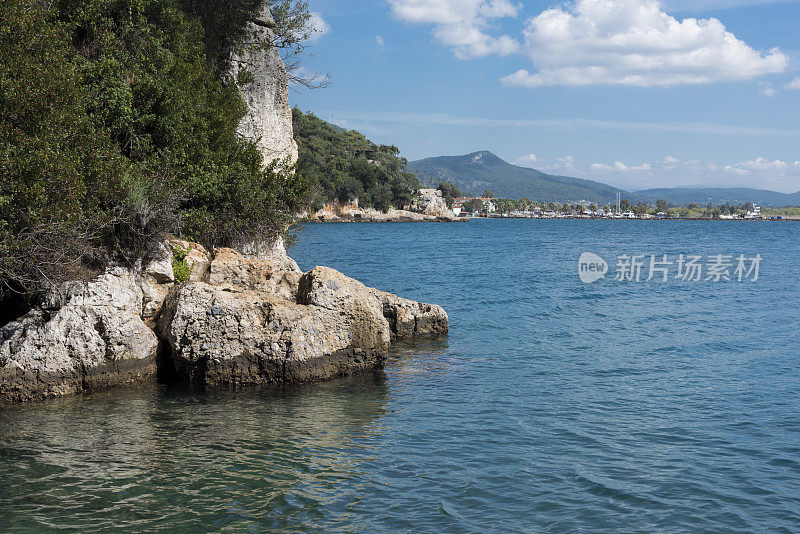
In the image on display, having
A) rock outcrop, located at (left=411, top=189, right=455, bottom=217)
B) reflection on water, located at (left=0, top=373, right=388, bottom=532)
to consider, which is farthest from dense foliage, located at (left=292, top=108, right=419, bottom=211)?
reflection on water, located at (left=0, top=373, right=388, bottom=532)

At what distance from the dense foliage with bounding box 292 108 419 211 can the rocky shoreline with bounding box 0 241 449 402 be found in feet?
363

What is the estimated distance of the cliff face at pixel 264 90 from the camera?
2612cm

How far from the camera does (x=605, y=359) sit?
1748cm

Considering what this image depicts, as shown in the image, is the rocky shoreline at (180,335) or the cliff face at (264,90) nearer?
the rocky shoreline at (180,335)

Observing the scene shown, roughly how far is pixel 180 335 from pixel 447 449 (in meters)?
6.63

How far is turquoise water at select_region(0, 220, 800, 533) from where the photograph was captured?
813cm

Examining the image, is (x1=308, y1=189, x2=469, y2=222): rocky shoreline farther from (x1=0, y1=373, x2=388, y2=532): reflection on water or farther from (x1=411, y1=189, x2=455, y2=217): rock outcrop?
(x1=0, y1=373, x2=388, y2=532): reflection on water

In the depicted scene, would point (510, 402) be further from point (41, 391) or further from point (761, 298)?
point (761, 298)

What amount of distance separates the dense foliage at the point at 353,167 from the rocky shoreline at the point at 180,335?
110677 millimetres

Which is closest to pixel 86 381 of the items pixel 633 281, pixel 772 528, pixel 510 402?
pixel 510 402

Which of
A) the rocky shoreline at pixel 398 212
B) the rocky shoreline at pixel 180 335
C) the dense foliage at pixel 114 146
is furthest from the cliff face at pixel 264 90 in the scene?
the rocky shoreline at pixel 398 212

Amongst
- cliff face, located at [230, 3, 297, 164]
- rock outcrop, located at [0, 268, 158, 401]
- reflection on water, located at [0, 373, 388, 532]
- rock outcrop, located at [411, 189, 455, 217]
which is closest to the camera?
reflection on water, located at [0, 373, 388, 532]

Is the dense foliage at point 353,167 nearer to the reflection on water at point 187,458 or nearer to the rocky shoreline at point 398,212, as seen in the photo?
the rocky shoreline at point 398,212

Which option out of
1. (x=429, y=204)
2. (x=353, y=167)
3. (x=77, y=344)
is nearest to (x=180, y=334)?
(x=77, y=344)
